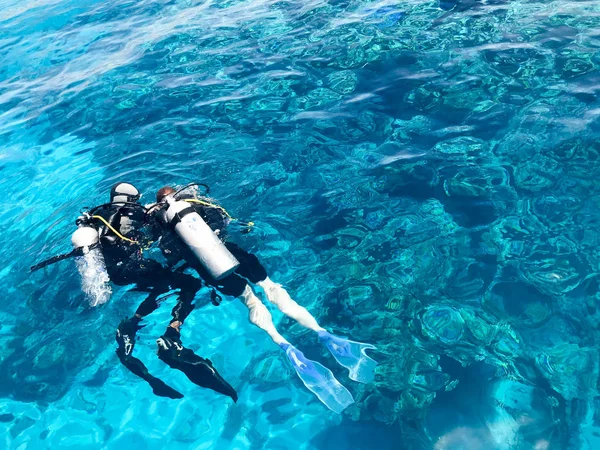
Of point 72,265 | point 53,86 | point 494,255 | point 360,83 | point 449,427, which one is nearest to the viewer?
point 449,427

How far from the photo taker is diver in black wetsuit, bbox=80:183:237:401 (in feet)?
18.7

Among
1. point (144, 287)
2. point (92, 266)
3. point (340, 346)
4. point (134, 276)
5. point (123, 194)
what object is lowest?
point (340, 346)

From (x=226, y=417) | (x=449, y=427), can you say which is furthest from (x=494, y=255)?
(x=226, y=417)

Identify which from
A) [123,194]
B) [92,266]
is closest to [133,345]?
[92,266]

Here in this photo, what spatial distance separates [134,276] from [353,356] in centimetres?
280

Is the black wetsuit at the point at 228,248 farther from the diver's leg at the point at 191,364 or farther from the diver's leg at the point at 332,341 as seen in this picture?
the diver's leg at the point at 191,364

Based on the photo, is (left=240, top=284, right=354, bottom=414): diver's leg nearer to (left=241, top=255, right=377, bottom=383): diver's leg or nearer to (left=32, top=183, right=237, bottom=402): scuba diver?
(left=241, top=255, right=377, bottom=383): diver's leg

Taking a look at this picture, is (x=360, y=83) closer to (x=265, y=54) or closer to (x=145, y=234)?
(x=265, y=54)

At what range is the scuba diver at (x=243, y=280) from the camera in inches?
220

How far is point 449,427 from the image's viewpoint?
17.3 ft

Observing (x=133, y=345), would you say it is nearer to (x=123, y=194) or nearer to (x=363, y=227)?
(x=123, y=194)

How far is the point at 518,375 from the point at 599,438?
0.90 meters

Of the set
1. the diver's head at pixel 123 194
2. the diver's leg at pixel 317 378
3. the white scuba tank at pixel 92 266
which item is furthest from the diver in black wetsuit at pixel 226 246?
the white scuba tank at pixel 92 266

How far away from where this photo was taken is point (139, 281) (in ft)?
20.1
